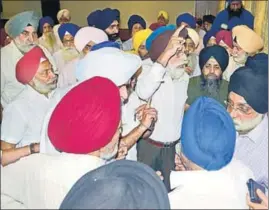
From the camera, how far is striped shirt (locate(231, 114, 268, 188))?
1.27 m

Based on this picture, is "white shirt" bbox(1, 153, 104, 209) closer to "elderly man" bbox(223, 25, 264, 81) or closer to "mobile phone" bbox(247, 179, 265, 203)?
"mobile phone" bbox(247, 179, 265, 203)

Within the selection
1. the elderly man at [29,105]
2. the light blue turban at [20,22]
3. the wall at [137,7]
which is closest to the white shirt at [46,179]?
the elderly man at [29,105]

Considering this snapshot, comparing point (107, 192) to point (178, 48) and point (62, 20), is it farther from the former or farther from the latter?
point (62, 20)

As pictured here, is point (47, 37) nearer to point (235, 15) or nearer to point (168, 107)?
point (168, 107)

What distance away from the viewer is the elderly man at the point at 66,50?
2207 millimetres

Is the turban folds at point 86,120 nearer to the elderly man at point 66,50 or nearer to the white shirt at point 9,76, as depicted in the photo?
the white shirt at point 9,76

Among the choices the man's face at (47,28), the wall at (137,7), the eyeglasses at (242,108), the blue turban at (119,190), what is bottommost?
the wall at (137,7)

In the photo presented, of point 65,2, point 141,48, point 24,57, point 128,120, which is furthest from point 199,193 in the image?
point 65,2

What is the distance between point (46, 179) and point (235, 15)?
8.71 ft

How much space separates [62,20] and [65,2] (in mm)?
1424

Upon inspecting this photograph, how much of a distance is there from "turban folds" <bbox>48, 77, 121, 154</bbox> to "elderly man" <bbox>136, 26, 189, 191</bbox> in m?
0.71

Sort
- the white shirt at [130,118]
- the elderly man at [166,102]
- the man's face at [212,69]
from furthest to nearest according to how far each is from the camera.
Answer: the man's face at [212,69]
the elderly man at [166,102]
the white shirt at [130,118]

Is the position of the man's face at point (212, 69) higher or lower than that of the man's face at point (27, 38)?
lower

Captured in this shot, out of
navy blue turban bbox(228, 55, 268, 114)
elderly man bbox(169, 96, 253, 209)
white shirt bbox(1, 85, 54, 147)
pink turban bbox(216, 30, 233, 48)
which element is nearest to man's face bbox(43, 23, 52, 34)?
pink turban bbox(216, 30, 233, 48)
